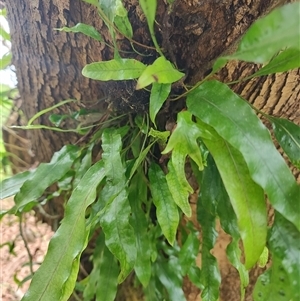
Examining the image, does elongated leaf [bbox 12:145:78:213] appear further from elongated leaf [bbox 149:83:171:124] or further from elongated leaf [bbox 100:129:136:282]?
elongated leaf [bbox 149:83:171:124]

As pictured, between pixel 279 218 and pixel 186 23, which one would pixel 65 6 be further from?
pixel 279 218

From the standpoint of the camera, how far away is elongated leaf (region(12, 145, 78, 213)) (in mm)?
766

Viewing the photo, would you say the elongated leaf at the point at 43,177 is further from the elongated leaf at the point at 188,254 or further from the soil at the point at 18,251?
the soil at the point at 18,251

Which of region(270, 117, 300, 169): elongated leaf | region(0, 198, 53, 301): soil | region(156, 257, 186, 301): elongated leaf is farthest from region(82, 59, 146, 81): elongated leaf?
region(0, 198, 53, 301): soil

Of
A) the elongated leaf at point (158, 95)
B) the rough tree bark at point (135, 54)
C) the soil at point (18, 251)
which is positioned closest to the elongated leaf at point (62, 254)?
the elongated leaf at point (158, 95)

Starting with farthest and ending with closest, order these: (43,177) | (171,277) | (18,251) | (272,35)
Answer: (18,251)
(171,277)
(43,177)
(272,35)

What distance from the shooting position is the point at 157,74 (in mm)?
498

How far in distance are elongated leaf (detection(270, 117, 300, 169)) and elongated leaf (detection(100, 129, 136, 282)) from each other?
27 cm

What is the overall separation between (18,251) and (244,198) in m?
1.02

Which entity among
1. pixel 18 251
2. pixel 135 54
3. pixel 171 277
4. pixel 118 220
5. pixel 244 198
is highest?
pixel 135 54

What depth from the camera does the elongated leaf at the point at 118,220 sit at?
0.62 meters

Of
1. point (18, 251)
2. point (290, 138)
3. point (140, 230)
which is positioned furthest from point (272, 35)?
point (18, 251)

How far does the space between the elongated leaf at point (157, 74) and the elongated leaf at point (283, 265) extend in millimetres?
247

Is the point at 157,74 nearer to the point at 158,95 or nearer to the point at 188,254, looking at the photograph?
the point at 158,95
